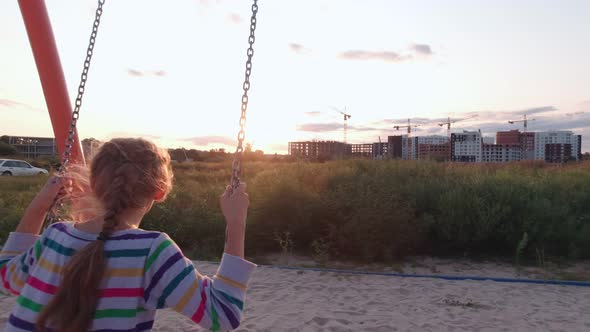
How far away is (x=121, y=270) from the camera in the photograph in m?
1.28

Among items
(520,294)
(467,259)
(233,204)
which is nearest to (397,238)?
(467,259)

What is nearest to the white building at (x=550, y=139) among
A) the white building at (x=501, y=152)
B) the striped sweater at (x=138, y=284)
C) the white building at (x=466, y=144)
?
the white building at (x=501, y=152)

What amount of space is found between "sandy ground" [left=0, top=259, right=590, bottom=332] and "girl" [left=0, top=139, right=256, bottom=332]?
10.6 feet

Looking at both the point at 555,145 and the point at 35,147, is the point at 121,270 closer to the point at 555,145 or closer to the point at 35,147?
the point at 35,147

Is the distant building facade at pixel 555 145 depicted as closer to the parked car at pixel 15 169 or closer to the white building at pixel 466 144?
the white building at pixel 466 144

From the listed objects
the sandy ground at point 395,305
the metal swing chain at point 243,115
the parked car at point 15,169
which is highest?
the metal swing chain at point 243,115

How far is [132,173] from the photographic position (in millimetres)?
1366

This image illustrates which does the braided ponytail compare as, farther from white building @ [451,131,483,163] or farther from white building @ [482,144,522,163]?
white building @ [482,144,522,163]

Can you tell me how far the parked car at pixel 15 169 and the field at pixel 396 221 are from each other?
54.4ft

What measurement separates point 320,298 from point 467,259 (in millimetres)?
3461

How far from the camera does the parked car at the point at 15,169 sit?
23906 mm

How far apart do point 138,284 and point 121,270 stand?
0.19 feet

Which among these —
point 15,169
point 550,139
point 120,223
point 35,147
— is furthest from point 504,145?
point 120,223

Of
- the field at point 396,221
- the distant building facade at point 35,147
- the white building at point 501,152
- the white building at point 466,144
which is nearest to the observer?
the field at point 396,221
